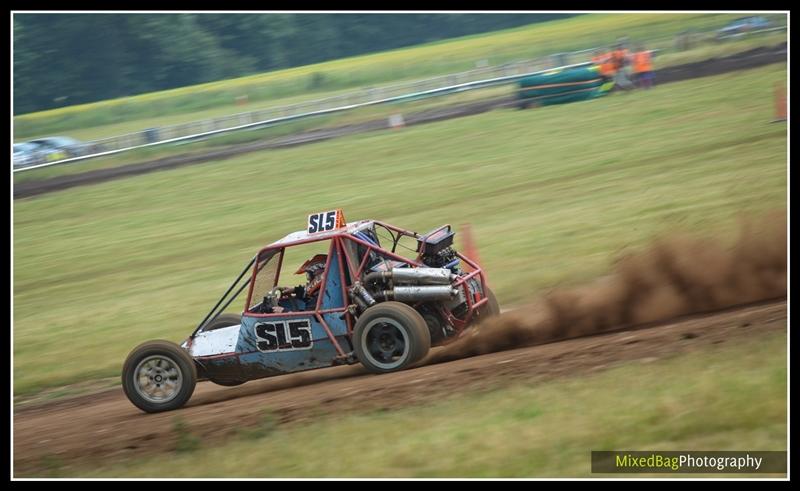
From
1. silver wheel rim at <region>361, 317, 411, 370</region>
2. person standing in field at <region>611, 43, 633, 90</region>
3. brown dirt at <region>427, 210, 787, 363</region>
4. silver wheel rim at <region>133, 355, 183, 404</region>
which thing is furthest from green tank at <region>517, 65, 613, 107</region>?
silver wheel rim at <region>133, 355, 183, 404</region>

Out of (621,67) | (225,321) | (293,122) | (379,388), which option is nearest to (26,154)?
(293,122)

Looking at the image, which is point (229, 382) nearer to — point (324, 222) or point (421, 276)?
point (324, 222)

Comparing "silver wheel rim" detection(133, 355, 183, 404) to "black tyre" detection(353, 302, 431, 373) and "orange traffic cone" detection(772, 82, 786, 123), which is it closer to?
"black tyre" detection(353, 302, 431, 373)

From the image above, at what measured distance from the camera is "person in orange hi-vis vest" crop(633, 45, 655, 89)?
93.7ft

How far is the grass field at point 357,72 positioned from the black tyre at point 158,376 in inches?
717

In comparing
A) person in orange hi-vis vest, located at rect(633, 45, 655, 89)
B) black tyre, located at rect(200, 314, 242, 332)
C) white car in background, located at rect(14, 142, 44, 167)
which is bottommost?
black tyre, located at rect(200, 314, 242, 332)

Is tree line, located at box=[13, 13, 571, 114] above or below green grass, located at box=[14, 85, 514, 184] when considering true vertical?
above

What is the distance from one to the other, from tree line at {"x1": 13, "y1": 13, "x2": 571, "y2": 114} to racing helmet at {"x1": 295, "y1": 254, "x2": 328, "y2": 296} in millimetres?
13919

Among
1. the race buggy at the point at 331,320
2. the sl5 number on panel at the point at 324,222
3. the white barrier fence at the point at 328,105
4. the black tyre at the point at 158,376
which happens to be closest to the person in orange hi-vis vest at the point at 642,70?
the white barrier fence at the point at 328,105

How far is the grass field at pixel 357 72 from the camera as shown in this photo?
1145 inches

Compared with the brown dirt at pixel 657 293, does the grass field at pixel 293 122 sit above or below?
above

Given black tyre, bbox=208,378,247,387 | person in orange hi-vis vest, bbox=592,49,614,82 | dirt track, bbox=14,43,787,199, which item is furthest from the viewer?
person in orange hi-vis vest, bbox=592,49,614,82

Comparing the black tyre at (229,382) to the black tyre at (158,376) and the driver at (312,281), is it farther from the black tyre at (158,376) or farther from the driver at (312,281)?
the driver at (312,281)
